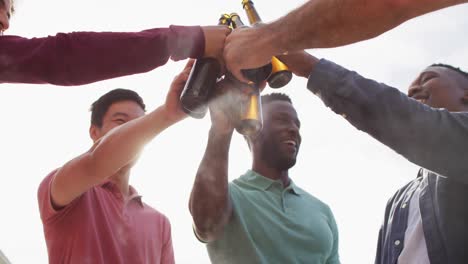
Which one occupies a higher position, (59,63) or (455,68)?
(59,63)

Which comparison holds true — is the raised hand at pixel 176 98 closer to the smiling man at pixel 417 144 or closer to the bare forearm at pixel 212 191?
the bare forearm at pixel 212 191

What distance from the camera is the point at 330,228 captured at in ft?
10.6

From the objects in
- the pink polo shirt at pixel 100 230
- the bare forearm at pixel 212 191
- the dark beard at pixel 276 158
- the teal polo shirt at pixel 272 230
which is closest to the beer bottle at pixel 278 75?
the bare forearm at pixel 212 191

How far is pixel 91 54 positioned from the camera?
6.81 feet

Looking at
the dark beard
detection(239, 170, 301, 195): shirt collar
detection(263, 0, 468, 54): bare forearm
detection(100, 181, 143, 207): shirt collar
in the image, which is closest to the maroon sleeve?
detection(263, 0, 468, 54): bare forearm

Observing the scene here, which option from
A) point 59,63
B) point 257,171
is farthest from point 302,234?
point 59,63

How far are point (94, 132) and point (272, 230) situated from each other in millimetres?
1340

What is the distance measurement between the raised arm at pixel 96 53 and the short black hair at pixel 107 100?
41.6 inches

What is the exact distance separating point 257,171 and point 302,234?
69 cm

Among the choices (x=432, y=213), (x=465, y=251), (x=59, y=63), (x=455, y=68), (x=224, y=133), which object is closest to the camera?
(x=59, y=63)

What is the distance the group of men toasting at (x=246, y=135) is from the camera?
2.03m

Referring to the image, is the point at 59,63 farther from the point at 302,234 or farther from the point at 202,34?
the point at 302,234

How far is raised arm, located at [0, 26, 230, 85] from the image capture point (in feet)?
6.43

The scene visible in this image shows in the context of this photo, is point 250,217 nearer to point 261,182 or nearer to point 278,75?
point 261,182
